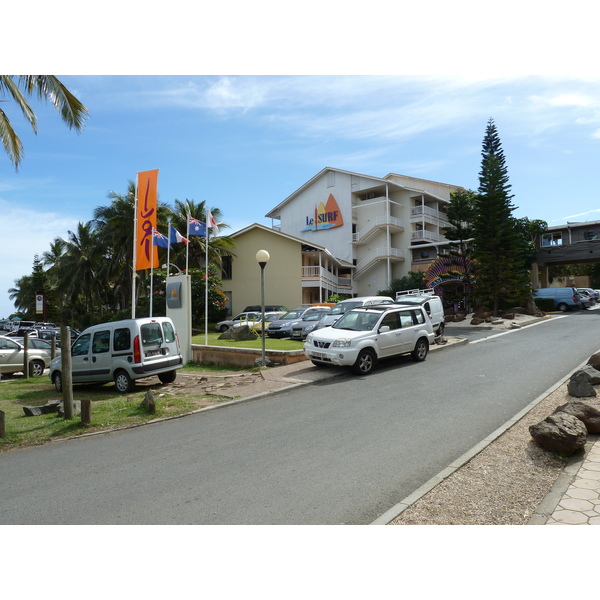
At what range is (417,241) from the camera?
43000 mm

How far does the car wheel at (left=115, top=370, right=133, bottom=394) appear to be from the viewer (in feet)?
41.3

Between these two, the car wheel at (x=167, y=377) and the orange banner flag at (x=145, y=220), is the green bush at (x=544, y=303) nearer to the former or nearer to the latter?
the orange banner flag at (x=145, y=220)

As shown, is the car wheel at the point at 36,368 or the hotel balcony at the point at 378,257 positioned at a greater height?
the hotel balcony at the point at 378,257

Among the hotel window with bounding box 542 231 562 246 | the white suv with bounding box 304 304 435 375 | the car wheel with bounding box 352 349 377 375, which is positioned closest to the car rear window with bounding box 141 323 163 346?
the white suv with bounding box 304 304 435 375

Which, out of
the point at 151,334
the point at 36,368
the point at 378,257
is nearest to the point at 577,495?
the point at 151,334

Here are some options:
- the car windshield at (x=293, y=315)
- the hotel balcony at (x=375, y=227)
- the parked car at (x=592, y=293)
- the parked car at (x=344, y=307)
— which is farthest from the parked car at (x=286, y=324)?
the parked car at (x=592, y=293)

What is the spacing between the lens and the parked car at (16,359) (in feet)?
58.9

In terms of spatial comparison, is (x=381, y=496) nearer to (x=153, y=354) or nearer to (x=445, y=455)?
(x=445, y=455)

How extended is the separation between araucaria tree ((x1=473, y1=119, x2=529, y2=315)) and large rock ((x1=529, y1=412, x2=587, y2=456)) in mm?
25550

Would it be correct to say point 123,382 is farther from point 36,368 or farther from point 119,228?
point 119,228

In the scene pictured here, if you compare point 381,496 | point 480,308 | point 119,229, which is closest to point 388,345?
point 381,496

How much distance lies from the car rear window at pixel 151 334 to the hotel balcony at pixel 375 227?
31.2 m

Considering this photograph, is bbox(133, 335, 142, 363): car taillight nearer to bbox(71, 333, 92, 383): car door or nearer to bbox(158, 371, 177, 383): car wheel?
bbox(158, 371, 177, 383): car wheel

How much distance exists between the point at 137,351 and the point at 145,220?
22.4 feet
